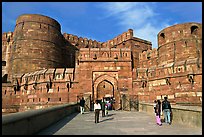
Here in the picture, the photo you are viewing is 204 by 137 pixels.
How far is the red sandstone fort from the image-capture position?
14805mm

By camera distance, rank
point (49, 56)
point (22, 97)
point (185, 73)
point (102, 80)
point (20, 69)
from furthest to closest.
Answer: point (49, 56) → point (20, 69) → point (22, 97) → point (102, 80) → point (185, 73)

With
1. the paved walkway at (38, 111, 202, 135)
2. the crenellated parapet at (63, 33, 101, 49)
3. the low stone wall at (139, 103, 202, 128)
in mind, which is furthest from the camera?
the crenellated parapet at (63, 33, 101, 49)

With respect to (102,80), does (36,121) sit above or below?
→ below

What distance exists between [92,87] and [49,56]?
8.55m

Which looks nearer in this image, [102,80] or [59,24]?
[102,80]

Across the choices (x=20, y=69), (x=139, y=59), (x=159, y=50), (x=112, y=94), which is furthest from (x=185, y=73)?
(x=20, y=69)

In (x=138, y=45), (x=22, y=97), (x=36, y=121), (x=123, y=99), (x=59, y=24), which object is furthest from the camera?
(x=138, y=45)

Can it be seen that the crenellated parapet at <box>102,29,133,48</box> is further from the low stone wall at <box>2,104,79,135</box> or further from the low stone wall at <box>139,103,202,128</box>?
the low stone wall at <box>2,104,79,135</box>

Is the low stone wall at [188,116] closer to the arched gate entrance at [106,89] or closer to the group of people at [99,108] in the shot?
the group of people at [99,108]

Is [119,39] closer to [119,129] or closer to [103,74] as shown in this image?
[103,74]

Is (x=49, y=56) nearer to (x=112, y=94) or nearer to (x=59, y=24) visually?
(x=59, y=24)

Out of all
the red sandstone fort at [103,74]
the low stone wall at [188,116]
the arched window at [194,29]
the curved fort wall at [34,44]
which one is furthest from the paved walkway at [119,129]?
the curved fort wall at [34,44]

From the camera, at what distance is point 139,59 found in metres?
25.1

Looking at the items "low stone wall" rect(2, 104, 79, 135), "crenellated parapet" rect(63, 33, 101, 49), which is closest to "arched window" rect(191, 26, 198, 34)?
"crenellated parapet" rect(63, 33, 101, 49)
